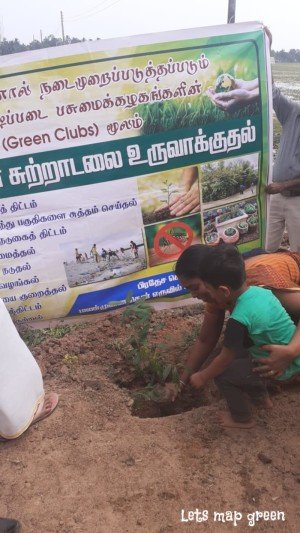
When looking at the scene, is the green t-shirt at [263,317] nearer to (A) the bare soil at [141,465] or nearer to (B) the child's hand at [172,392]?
(A) the bare soil at [141,465]

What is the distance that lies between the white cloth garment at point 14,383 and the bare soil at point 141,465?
0.12 metres

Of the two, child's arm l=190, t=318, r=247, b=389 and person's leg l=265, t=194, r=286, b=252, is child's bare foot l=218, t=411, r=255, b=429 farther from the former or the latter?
person's leg l=265, t=194, r=286, b=252

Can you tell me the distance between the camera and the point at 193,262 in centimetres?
212

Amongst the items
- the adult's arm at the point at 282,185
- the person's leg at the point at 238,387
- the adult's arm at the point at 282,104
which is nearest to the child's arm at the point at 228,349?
the person's leg at the point at 238,387

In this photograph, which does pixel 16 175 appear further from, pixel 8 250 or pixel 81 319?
pixel 81 319

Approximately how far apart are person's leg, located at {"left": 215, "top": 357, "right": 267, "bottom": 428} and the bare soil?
6 cm

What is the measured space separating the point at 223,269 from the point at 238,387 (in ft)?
2.38

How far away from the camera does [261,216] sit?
3576 millimetres

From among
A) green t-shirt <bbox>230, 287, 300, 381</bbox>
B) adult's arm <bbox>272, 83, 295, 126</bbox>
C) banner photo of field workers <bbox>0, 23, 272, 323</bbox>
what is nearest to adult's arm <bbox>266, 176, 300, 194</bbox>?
banner photo of field workers <bbox>0, 23, 272, 323</bbox>

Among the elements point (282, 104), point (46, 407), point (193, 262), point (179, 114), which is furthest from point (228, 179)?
point (46, 407)

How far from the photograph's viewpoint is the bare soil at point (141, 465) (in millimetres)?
1971

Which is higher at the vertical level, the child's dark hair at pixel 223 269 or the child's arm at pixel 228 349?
the child's dark hair at pixel 223 269

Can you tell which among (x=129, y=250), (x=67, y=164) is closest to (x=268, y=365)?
(x=129, y=250)

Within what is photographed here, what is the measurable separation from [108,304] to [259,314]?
5.24 ft
